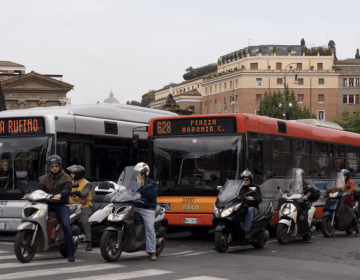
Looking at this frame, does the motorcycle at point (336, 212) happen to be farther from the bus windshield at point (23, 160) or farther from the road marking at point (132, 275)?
the road marking at point (132, 275)

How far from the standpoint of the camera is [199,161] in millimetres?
13031

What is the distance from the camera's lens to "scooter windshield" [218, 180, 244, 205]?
1148 cm

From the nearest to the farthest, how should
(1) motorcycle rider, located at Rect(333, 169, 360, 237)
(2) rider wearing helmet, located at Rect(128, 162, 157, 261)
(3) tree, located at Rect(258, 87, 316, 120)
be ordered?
(2) rider wearing helmet, located at Rect(128, 162, 157, 261) < (1) motorcycle rider, located at Rect(333, 169, 360, 237) < (3) tree, located at Rect(258, 87, 316, 120)

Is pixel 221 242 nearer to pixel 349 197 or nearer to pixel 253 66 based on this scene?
pixel 349 197

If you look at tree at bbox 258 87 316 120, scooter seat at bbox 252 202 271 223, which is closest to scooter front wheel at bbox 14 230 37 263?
scooter seat at bbox 252 202 271 223

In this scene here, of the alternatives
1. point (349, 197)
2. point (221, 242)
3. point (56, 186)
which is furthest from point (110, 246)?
point (349, 197)

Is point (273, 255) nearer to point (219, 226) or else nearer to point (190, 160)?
point (219, 226)

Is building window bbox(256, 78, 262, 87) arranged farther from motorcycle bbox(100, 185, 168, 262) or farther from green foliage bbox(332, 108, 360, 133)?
motorcycle bbox(100, 185, 168, 262)

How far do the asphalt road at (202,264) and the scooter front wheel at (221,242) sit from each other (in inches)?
5.4

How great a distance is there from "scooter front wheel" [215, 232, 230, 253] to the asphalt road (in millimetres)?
137

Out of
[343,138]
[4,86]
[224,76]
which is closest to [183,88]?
[224,76]

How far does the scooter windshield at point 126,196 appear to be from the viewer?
1002 cm

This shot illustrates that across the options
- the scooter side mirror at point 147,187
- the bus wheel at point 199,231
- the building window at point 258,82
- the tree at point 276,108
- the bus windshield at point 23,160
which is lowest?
the bus wheel at point 199,231

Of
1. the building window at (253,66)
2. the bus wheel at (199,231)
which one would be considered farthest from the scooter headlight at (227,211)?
the building window at (253,66)
